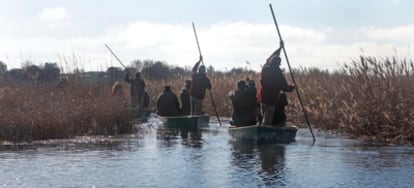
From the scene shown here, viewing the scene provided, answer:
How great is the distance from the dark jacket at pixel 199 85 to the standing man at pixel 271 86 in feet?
25.0

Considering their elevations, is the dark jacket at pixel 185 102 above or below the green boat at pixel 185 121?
above

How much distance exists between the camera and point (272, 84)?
65.9ft

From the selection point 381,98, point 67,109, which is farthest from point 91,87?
point 381,98

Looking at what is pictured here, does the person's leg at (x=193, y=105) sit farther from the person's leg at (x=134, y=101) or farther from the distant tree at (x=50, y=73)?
the person's leg at (x=134, y=101)

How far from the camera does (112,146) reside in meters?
19.2

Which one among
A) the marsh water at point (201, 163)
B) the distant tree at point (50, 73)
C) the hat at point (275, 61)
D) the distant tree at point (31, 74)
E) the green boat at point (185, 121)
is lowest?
the marsh water at point (201, 163)

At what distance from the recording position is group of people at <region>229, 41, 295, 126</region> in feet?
65.7

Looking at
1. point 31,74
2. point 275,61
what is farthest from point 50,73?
point 275,61

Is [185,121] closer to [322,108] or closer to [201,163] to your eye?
[322,108]

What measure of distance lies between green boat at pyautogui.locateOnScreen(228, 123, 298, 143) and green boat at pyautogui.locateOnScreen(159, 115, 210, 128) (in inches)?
200

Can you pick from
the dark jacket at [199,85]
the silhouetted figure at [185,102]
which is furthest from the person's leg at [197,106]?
the silhouetted figure at [185,102]

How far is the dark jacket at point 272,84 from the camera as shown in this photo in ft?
65.5

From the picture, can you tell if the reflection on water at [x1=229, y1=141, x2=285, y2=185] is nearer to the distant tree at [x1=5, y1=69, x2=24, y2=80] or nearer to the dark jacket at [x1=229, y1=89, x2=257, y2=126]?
the dark jacket at [x1=229, y1=89, x2=257, y2=126]

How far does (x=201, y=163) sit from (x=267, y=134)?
4305mm
